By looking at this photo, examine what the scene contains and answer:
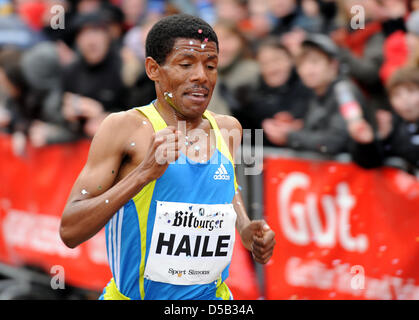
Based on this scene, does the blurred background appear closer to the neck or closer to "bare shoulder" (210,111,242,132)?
"bare shoulder" (210,111,242,132)

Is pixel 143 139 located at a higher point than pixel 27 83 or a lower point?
lower

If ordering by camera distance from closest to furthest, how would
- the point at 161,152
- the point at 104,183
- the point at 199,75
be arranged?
the point at 161,152 → the point at 104,183 → the point at 199,75

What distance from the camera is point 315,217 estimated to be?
214 inches

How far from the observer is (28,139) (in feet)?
26.9

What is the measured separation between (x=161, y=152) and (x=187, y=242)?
1.97 ft

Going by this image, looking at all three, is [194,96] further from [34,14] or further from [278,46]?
[34,14]

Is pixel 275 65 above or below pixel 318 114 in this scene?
above

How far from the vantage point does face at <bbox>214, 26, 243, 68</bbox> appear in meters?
6.68

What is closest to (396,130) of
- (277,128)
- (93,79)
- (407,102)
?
(407,102)

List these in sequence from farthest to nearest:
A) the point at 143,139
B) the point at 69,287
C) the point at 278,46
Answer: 1. the point at 69,287
2. the point at 278,46
3. the point at 143,139

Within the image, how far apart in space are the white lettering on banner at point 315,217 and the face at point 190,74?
84.4 inches

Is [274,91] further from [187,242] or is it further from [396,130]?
[187,242]

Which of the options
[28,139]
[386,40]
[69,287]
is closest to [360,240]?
[386,40]
